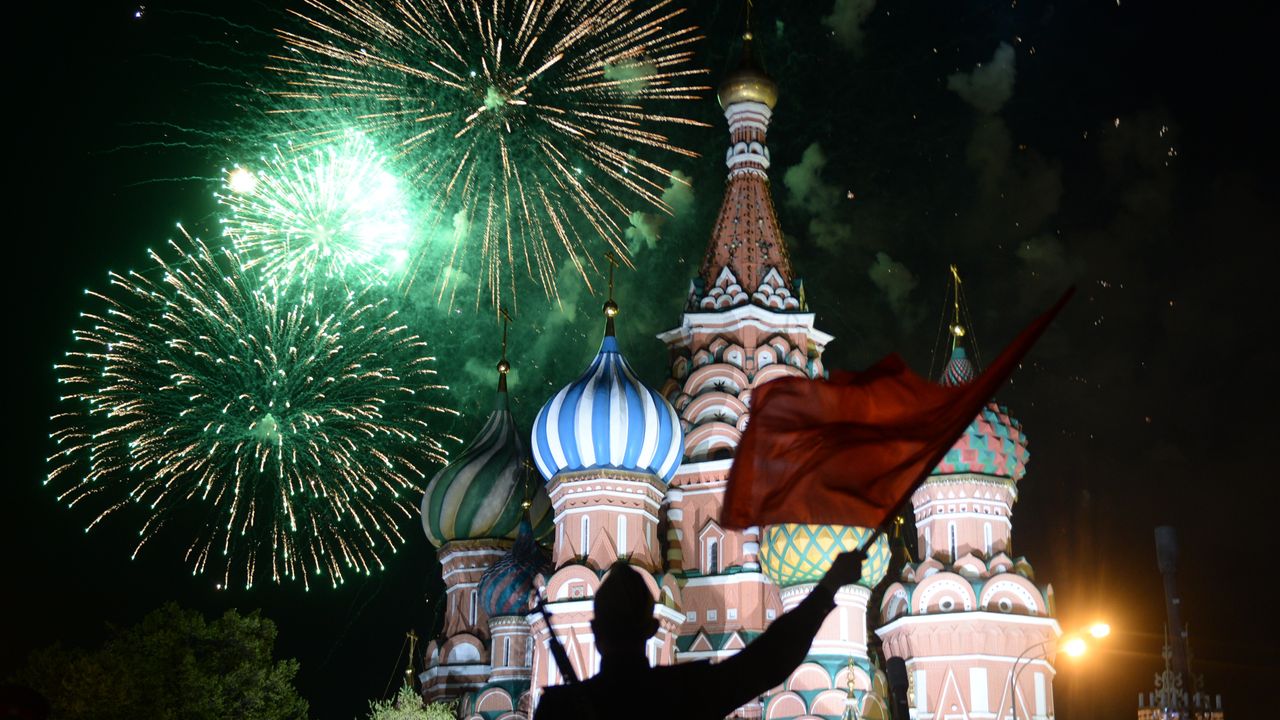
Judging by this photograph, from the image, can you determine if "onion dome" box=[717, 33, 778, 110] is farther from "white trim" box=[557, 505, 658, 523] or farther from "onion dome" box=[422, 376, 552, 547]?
"white trim" box=[557, 505, 658, 523]

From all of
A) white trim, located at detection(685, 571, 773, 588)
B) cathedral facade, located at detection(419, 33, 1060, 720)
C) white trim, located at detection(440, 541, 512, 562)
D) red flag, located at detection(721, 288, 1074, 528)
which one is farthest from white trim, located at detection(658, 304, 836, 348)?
red flag, located at detection(721, 288, 1074, 528)

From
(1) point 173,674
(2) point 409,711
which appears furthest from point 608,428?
(1) point 173,674

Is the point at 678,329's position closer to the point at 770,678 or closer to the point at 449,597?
the point at 449,597

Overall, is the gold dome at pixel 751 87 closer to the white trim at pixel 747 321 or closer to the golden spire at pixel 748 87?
the golden spire at pixel 748 87

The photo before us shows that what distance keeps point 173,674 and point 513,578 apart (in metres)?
8.68

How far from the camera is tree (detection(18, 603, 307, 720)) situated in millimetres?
23422

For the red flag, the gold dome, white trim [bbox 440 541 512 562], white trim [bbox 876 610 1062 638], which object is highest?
the gold dome

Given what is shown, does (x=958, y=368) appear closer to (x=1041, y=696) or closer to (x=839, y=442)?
(x=1041, y=696)

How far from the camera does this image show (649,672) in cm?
384

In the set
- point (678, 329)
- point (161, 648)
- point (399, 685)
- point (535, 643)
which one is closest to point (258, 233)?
point (161, 648)

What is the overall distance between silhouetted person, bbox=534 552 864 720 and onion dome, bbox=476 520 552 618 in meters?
27.6

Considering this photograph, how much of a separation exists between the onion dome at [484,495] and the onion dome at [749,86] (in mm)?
8981

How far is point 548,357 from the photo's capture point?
3691 cm

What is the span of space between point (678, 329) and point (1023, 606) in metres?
9.47
